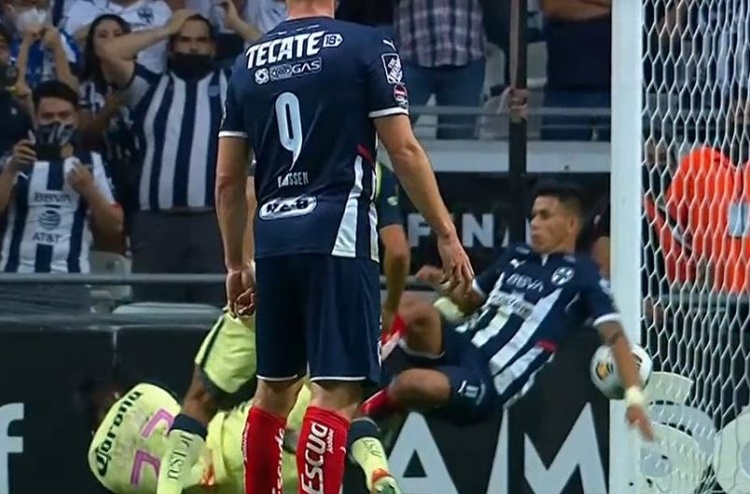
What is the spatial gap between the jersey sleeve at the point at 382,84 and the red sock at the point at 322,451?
865mm

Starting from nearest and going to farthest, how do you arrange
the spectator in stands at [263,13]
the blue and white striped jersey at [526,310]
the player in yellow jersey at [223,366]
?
→ 1. the player in yellow jersey at [223,366]
2. the blue and white striped jersey at [526,310]
3. the spectator in stands at [263,13]

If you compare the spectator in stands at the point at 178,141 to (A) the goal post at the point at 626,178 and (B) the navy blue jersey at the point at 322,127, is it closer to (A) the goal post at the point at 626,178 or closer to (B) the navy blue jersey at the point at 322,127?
(A) the goal post at the point at 626,178

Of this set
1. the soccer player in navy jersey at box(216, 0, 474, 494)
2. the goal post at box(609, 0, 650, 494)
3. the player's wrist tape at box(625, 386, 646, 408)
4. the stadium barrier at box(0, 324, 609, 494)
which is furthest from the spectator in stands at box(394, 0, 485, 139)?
the soccer player in navy jersey at box(216, 0, 474, 494)

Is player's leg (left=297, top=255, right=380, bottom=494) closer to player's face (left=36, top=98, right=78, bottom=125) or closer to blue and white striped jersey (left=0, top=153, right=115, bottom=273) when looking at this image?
blue and white striped jersey (left=0, top=153, right=115, bottom=273)

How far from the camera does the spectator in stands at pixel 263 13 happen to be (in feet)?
27.7

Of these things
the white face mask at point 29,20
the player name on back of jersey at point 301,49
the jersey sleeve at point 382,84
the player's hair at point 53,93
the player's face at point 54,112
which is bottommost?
the player's face at point 54,112

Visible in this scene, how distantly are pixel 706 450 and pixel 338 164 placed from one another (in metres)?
2.55

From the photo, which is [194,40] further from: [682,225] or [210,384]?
[682,225]

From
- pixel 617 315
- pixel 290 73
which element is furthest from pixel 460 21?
pixel 290 73

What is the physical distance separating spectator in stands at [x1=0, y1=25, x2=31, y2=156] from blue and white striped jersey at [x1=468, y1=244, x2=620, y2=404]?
2206 mm

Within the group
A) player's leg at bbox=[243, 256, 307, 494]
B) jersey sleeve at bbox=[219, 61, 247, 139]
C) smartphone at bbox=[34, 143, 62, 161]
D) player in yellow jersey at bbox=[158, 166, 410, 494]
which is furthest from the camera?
smartphone at bbox=[34, 143, 62, 161]

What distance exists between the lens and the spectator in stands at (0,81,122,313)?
308 inches

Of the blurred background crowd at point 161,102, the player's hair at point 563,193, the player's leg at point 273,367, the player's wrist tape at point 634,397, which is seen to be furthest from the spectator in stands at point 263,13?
the player's leg at point 273,367

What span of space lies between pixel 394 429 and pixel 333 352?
254 cm
